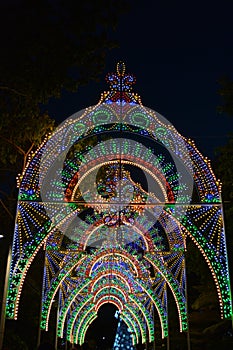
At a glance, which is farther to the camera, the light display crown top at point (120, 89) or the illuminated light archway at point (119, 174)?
the light display crown top at point (120, 89)

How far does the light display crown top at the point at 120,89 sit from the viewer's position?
947cm

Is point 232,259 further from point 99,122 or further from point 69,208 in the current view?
point 99,122

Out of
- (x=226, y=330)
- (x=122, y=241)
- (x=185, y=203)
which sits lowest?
(x=226, y=330)

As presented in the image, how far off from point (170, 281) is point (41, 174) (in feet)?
19.0

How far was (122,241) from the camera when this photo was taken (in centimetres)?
1497

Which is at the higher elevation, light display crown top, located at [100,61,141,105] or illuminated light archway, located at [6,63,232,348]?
light display crown top, located at [100,61,141,105]

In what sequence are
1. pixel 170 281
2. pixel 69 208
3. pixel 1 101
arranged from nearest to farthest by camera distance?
pixel 1 101 < pixel 69 208 < pixel 170 281

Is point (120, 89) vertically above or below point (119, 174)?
above

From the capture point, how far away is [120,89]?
966 cm

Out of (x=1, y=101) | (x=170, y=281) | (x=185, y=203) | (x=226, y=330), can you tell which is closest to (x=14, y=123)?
(x=1, y=101)

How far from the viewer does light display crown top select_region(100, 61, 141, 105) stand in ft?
31.1

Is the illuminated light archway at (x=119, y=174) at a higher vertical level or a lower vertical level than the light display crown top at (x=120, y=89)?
lower

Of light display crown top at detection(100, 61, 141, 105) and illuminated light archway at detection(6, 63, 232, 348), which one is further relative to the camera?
light display crown top at detection(100, 61, 141, 105)

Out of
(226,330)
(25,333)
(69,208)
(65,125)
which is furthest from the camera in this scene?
(25,333)
